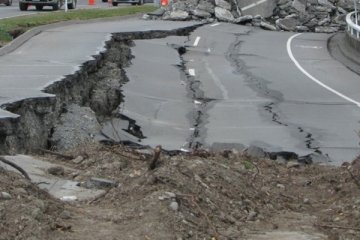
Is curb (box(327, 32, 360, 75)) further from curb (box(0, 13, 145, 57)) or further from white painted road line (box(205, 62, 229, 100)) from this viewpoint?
curb (box(0, 13, 145, 57))

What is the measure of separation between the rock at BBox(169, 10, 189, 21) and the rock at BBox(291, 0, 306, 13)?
20.1 ft

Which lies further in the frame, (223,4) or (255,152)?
(223,4)

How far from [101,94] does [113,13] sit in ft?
72.0

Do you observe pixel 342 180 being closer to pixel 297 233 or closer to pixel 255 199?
pixel 255 199

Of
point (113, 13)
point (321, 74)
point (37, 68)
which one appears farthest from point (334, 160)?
point (113, 13)

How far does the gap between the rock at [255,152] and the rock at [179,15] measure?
24.9m

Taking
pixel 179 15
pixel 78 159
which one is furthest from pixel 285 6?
pixel 78 159

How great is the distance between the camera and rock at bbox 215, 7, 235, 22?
123 ft

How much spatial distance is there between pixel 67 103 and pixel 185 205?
6.63m

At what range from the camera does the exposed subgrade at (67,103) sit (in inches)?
382

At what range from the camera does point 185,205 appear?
6227 millimetres

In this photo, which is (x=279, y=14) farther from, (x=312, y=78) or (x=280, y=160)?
(x=280, y=160)

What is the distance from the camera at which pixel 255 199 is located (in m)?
7.30

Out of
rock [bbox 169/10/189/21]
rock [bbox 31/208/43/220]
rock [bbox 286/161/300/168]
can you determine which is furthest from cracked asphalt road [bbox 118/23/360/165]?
rock [bbox 169/10/189/21]
